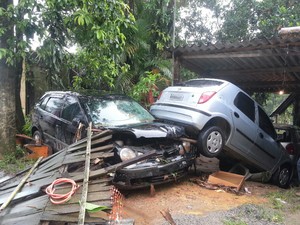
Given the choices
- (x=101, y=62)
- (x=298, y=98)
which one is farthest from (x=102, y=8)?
(x=298, y=98)

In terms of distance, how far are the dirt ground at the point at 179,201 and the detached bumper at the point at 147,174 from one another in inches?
11.3

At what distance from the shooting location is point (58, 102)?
7273 millimetres

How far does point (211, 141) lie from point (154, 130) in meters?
1.29

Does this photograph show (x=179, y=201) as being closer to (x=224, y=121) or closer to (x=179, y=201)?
(x=179, y=201)

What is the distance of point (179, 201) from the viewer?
16.6ft

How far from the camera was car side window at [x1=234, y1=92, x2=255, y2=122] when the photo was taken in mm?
6490

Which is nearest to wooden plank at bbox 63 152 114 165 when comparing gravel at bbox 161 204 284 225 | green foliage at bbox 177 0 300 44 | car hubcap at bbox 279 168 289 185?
gravel at bbox 161 204 284 225

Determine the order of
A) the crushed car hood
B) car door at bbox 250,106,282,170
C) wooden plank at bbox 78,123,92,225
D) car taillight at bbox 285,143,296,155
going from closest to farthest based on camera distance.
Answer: wooden plank at bbox 78,123,92,225
the crushed car hood
car door at bbox 250,106,282,170
car taillight at bbox 285,143,296,155

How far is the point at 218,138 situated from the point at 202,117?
0.60m

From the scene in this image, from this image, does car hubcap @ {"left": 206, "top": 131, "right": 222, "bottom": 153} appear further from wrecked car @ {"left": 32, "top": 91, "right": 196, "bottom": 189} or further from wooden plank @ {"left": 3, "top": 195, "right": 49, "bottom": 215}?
wooden plank @ {"left": 3, "top": 195, "right": 49, "bottom": 215}

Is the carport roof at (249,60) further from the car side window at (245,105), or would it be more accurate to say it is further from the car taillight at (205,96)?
the car taillight at (205,96)

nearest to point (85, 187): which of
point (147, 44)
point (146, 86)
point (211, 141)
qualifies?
point (211, 141)

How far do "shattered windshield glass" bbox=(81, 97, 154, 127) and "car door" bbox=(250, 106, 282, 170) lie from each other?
2.52m

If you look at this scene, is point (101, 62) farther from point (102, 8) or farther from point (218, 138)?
point (218, 138)
